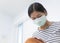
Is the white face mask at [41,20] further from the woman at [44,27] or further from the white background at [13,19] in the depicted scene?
the white background at [13,19]

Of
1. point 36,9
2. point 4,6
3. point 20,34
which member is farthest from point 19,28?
point 36,9

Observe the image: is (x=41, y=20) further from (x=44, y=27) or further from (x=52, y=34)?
(x=52, y=34)

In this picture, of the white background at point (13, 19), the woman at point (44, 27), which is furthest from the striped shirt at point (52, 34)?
the white background at point (13, 19)

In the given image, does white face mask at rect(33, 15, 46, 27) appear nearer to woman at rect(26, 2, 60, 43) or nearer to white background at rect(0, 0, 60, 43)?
woman at rect(26, 2, 60, 43)

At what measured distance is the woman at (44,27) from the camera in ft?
3.31

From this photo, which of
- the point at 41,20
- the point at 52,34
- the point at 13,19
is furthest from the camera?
the point at 13,19

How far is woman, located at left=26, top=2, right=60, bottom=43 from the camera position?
1008mm

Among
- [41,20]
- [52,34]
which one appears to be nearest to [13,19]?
[41,20]

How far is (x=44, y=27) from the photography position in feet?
3.63

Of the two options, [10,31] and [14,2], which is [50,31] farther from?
[10,31]

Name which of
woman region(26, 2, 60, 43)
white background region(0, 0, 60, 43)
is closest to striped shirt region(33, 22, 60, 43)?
woman region(26, 2, 60, 43)

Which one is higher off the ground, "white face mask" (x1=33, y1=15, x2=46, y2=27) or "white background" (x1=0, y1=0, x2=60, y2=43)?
"white background" (x1=0, y1=0, x2=60, y2=43)

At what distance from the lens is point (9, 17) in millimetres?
3223

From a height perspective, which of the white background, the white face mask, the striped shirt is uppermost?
the white background
